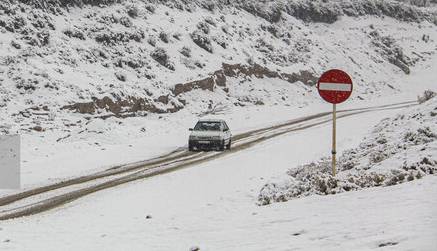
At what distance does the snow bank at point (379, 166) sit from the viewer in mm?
10109

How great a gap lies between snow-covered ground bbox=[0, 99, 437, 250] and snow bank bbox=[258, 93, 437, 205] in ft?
2.08

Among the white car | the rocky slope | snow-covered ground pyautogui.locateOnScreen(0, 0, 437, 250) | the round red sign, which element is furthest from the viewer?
the rocky slope

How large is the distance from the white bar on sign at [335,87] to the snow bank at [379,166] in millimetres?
1884

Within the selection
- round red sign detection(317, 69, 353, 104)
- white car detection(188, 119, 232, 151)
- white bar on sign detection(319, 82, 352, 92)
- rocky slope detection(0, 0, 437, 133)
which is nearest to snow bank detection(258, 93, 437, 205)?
round red sign detection(317, 69, 353, 104)

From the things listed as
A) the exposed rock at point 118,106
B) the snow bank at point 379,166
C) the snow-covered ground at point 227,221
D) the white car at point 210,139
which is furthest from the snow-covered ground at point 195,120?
the white car at point 210,139

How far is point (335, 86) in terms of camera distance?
11430 mm

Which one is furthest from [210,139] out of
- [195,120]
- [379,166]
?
[379,166]

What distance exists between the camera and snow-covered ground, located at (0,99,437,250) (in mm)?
6684

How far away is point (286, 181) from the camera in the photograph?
1139 centimetres

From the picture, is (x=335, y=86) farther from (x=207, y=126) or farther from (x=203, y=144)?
(x=207, y=126)

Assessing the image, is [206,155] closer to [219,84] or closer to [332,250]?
[332,250]

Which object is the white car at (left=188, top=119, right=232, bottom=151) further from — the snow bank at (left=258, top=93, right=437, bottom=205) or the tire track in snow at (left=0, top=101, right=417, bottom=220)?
the snow bank at (left=258, top=93, right=437, bottom=205)

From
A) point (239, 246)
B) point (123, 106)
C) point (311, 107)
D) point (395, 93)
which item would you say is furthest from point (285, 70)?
point (239, 246)

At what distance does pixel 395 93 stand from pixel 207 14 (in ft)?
71.7
